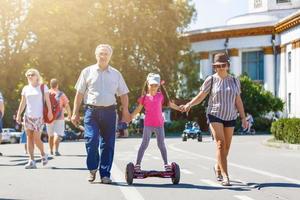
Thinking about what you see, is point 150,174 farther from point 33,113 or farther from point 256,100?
point 256,100

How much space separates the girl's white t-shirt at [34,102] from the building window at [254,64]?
2096 inches

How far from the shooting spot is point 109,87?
9727 mm

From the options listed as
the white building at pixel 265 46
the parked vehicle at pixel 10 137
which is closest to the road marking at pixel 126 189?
the parked vehicle at pixel 10 137

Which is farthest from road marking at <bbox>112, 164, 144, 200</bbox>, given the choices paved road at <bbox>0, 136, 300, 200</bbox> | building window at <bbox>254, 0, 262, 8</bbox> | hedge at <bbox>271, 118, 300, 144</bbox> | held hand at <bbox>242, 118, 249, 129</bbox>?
building window at <bbox>254, 0, 262, 8</bbox>

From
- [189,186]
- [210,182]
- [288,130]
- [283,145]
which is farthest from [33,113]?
[288,130]

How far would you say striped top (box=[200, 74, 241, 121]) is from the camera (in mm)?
9594

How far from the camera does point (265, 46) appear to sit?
6259 cm

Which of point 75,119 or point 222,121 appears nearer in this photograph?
point 222,121

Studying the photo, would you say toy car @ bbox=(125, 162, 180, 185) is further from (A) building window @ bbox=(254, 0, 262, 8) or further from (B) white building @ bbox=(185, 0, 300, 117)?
(A) building window @ bbox=(254, 0, 262, 8)

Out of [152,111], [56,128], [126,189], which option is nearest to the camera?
[126,189]

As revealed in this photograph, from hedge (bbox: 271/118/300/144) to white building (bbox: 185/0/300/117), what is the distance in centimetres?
3161

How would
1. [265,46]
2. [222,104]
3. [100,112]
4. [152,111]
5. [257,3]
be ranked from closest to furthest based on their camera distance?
[222,104] → [100,112] → [152,111] → [265,46] → [257,3]

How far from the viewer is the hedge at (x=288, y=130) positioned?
74.6ft

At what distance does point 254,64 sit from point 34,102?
178 ft
